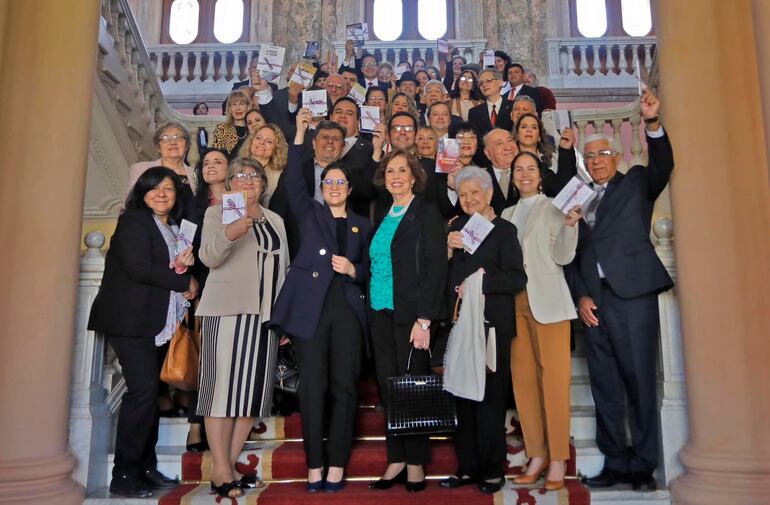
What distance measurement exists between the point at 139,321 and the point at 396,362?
1.28 m

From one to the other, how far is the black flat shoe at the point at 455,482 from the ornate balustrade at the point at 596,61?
27.9ft

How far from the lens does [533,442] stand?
12.0 ft

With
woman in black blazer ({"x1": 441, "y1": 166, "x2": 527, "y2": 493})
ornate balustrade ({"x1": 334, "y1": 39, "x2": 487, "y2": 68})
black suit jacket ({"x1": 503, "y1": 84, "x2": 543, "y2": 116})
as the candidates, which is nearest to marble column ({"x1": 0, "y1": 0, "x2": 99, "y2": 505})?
woman in black blazer ({"x1": 441, "y1": 166, "x2": 527, "y2": 493})

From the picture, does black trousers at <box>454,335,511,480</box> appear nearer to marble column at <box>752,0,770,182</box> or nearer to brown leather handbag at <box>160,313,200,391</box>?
Result: brown leather handbag at <box>160,313,200,391</box>

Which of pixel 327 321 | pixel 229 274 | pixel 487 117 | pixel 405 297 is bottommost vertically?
pixel 327 321

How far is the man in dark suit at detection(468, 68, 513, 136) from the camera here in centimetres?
593

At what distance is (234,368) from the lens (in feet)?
11.7

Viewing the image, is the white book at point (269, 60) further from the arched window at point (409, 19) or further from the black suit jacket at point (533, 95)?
the arched window at point (409, 19)

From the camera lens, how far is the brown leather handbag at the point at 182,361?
12.2 feet

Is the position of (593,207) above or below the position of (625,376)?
above

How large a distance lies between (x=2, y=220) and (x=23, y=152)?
1.12 ft

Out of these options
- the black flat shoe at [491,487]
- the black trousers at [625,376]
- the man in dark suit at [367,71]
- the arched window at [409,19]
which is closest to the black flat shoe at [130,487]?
the black flat shoe at [491,487]

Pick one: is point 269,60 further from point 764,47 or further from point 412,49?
point 412,49

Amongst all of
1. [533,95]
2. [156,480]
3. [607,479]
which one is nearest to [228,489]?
[156,480]
